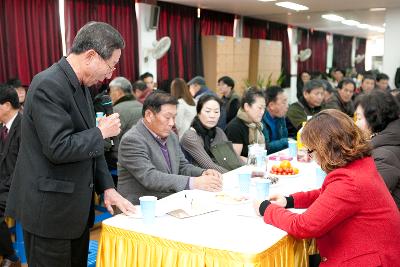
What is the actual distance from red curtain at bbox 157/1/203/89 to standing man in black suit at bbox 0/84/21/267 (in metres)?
4.66

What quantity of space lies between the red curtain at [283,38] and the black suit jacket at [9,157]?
949 centimetres

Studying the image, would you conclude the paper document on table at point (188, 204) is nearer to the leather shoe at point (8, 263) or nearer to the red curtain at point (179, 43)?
the leather shoe at point (8, 263)

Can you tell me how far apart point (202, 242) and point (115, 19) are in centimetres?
574

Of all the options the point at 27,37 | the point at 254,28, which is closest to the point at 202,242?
the point at 27,37

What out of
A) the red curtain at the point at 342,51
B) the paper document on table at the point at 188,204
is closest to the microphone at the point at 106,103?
the paper document on table at the point at 188,204

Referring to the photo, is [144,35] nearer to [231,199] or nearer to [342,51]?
[231,199]

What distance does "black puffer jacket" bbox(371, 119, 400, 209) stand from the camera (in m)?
2.03

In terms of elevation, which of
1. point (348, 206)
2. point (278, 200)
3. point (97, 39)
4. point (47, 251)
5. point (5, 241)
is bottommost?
point (5, 241)

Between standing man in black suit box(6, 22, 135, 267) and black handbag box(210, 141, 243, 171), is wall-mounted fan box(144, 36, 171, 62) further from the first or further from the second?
standing man in black suit box(6, 22, 135, 267)

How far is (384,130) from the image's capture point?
2.28 m

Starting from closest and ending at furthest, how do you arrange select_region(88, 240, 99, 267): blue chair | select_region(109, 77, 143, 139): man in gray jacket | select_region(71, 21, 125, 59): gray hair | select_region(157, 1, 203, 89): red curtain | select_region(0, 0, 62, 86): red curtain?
select_region(71, 21, 125, 59): gray hair
select_region(88, 240, 99, 267): blue chair
select_region(109, 77, 143, 139): man in gray jacket
select_region(0, 0, 62, 86): red curtain
select_region(157, 1, 203, 89): red curtain

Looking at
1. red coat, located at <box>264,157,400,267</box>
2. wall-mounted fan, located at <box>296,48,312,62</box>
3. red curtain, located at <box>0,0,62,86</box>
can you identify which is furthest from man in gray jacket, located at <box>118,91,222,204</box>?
wall-mounted fan, located at <box>296,48,312,62</box>

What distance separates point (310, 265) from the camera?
77.7 inches

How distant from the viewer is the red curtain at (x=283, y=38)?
37.5 feet
